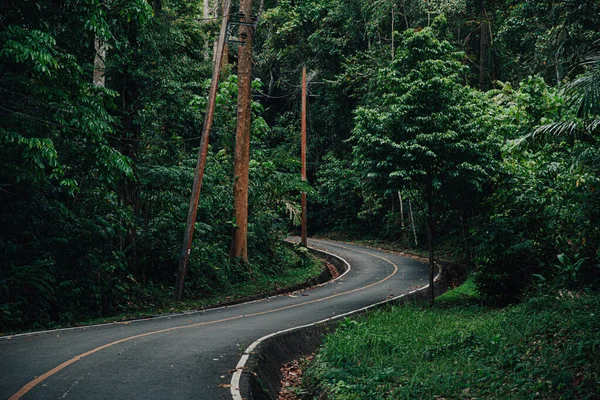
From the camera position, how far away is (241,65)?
68.9ft

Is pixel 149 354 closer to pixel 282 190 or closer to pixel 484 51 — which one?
pixel 282 190

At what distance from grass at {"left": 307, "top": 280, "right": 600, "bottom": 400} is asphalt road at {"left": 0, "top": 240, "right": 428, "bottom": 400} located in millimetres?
1957

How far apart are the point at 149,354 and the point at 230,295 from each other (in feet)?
30.1

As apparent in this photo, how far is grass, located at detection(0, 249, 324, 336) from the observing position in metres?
14.3

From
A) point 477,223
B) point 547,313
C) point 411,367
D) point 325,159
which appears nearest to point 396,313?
point 547,313

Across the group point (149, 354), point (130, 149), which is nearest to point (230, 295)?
point (130, 149)

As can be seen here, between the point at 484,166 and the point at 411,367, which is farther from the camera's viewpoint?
the point at 484,166

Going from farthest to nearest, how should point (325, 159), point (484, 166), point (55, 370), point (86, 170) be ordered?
1. point (325, 159)
2. point (484, 166)
3. point (86, 170)
4. point (55, 370)

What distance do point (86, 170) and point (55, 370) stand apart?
780 centimetres

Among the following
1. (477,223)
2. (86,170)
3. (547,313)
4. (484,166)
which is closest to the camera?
(547,313)

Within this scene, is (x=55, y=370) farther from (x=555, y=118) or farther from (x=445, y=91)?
(x=555, y=118)

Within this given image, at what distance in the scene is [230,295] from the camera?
18.7 metres

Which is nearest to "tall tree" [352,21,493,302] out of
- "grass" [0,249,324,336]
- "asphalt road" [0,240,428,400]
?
"asphalt road" [0,240,428,400]

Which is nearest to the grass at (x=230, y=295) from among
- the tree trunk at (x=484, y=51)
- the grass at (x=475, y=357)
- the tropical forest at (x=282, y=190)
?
the tropical forest at (x=282, y=190)
